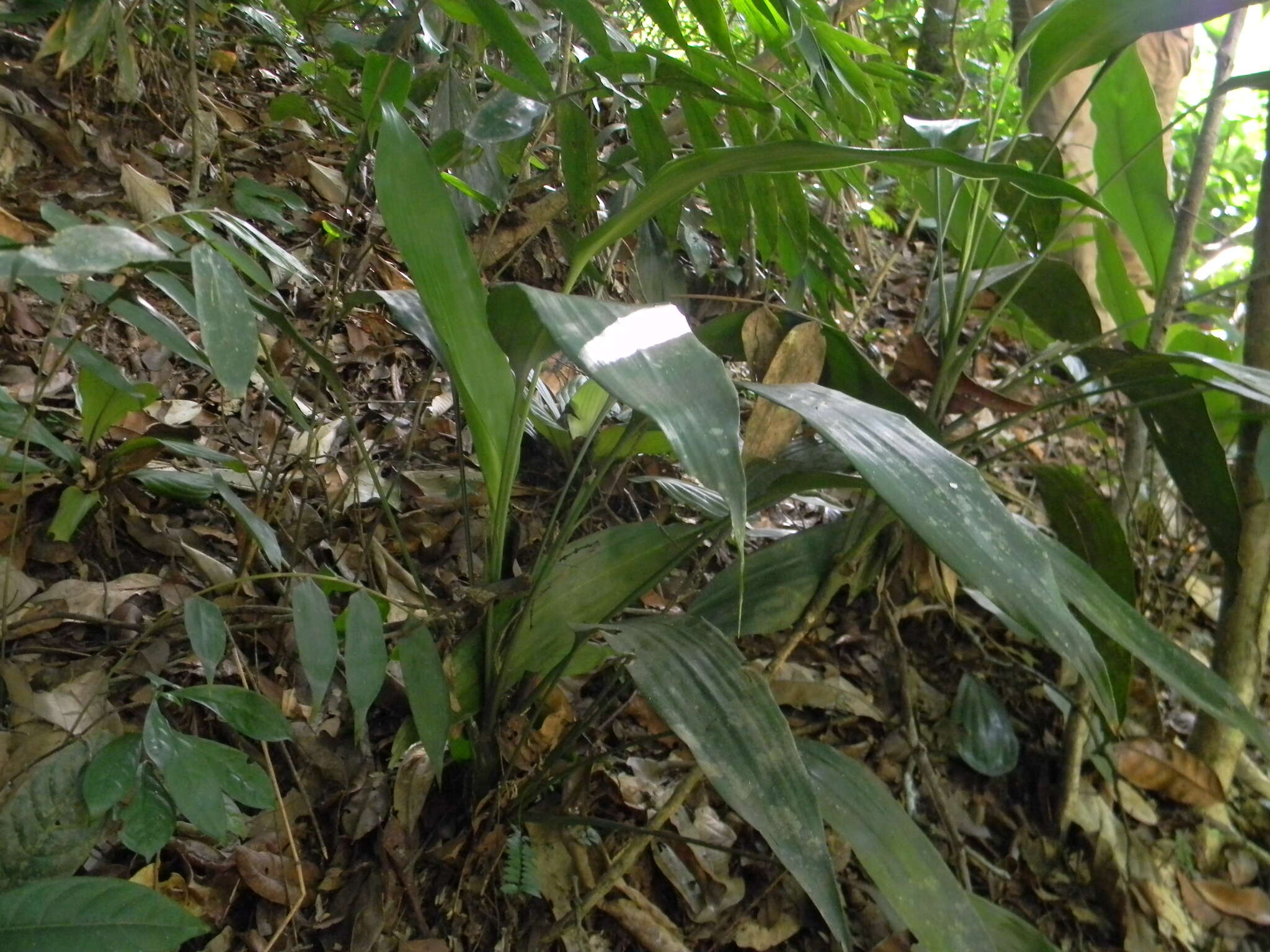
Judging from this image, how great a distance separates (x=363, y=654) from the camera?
0.67 m

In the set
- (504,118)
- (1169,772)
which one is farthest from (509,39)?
(1169,772)

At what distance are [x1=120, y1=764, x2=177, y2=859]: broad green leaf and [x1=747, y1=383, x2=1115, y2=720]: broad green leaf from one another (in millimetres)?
505

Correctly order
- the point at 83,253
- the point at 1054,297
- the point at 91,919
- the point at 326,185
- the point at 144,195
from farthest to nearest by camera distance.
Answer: the point at 326,185 < the point at 144,195 < the point at 1054,297 < the point at 91,919 < the point at 83,253

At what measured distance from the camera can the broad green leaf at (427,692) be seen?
71cm

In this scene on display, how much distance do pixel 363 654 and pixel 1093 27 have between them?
0.83m

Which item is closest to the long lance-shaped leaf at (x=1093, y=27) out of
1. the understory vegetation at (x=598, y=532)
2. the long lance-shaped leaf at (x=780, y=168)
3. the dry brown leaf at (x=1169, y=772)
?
the understory vegetation at (x=598, y=532)

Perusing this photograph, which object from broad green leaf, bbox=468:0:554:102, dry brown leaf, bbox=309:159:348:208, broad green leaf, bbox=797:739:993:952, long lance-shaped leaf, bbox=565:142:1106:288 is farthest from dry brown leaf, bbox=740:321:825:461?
dry brown leaf, bbox=309:159:348:208

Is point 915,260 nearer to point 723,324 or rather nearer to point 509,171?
point 509,171

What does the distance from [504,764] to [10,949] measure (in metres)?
0.43

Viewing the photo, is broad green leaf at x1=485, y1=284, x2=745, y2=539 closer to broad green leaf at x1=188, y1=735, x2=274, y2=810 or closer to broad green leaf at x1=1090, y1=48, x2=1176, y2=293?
broad green leaf at x1=188, y1=735, x2=274, y2=810

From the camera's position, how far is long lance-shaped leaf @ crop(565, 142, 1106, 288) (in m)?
0.58

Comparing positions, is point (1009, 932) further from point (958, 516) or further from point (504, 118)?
point (504, 118)

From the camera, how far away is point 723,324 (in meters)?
0.81

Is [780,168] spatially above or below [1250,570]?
above
